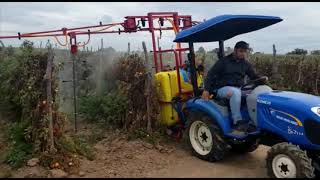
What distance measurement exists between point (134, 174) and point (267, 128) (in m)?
2.16

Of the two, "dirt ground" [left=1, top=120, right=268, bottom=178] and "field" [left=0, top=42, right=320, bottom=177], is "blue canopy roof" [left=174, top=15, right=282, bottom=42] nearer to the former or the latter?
"field" [left=0, top=42, right=320, bottom=177]

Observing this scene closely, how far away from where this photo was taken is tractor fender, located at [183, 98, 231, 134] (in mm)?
7047

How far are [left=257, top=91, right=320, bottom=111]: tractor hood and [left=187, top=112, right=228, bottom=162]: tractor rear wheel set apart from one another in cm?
98

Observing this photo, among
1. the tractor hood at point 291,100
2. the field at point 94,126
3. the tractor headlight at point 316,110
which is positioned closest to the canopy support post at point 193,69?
the field at point 94,126

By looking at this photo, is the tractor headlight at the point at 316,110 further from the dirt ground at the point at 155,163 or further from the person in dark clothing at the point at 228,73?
the person in dark clothing at the point at 228,73

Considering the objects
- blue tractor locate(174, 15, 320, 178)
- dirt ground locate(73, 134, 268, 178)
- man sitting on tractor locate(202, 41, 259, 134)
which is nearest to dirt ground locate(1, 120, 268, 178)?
dirt ground locate(73, 134, 268, 178)

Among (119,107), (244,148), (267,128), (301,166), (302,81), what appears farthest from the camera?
(302,81)

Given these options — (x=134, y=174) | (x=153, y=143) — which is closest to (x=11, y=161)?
Answer: (x=134, y=174)

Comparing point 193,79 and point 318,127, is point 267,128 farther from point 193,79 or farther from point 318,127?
point 193,79

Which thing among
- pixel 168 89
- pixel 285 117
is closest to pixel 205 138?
pixel 168 89

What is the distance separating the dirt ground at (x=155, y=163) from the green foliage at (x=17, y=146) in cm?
18

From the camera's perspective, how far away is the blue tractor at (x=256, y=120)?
19.3 feet

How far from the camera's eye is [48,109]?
6.80 meters

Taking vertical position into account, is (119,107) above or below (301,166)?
above
